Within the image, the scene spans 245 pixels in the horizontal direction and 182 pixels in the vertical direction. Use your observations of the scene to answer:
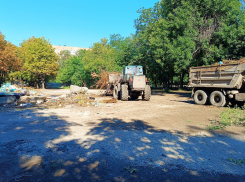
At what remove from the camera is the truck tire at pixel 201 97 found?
12144 millimetres

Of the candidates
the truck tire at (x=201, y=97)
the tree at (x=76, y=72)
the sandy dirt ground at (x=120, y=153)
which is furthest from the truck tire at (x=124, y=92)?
the tree at (x=76, y=72)

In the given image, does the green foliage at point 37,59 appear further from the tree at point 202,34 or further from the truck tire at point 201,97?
the truck tire at point 201,97

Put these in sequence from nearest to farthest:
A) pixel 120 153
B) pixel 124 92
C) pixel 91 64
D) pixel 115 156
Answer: pixel 115 156 < pixel 120 153 < pixel 124 92 < pixel 91 64

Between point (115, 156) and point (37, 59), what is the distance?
1562 inches

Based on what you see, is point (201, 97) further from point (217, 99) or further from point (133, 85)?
point (133, 85)

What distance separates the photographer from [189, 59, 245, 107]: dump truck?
10234mm

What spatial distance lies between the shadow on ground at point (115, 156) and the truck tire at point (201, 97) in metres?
7.16

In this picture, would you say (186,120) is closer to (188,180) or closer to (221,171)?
(221,171)

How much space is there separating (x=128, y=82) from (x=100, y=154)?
11.2 metres

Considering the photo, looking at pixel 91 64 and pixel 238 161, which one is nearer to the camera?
pixel 238 161

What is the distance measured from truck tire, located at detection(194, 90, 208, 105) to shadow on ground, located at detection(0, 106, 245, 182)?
282 inches

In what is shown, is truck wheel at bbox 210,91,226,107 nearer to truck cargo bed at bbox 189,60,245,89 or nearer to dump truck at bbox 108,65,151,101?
truck cargo bed at bbox 189,60,245,89

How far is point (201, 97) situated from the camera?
12.6 meters

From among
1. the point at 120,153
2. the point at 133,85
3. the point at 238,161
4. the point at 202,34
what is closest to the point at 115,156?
the point at 120,153
